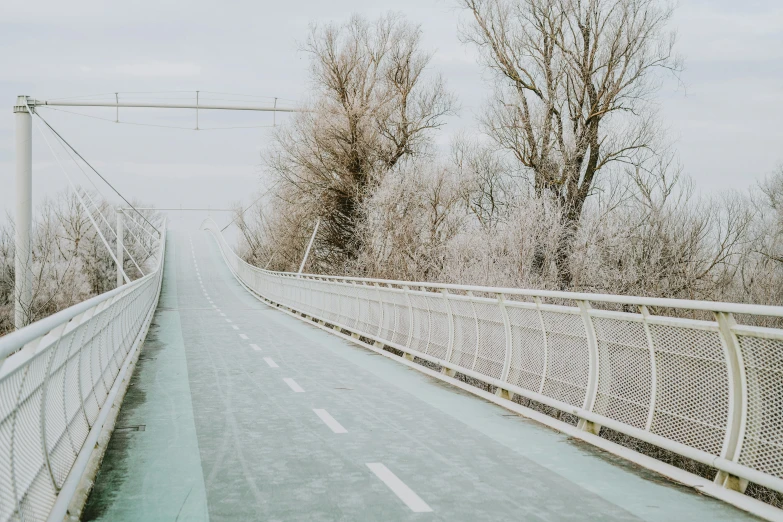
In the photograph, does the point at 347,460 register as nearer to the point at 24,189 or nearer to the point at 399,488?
the point at 399,488

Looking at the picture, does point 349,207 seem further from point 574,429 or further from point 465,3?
point 574,429

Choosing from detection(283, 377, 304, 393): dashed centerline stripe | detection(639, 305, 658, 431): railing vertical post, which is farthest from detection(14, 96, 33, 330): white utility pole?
detection(639, 305, 658, 431): railing vertical post

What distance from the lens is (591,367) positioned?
9.20m

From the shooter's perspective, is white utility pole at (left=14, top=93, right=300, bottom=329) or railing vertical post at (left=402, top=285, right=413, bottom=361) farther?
white utility pole at (left=14, top=93, right=300, bottom=329)

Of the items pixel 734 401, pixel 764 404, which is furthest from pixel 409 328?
pixel 764 404

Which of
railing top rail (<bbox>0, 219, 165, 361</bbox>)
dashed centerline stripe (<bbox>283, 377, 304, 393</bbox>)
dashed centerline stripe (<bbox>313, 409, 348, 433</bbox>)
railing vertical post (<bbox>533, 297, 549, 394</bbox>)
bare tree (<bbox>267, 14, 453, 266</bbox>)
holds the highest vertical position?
bare tree (<bbox>267, 14, 453, 266</bbox>)

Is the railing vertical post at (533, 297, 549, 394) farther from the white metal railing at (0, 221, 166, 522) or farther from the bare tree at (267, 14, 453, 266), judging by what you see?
the bare tree at (267, 14, 453, 266)

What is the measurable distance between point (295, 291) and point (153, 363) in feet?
63.1

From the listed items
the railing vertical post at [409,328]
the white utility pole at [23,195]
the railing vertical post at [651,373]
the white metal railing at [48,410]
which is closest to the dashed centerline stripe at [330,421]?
the white metal railing at [48,410]

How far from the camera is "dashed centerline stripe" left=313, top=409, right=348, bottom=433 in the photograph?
9.43 m

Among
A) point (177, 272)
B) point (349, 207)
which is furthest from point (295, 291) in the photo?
point (177, 272)

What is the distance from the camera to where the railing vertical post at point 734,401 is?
6.62 metres

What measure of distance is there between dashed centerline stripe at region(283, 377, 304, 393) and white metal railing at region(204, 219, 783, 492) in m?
2.61

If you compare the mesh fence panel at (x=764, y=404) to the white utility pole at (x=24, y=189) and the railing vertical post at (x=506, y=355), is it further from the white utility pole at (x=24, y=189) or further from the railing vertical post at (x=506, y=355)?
the white utility pole at (x=24, y=189)
